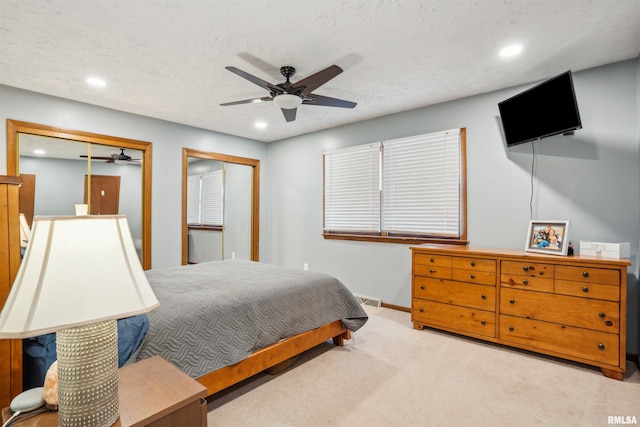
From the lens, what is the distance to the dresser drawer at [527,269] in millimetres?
2639

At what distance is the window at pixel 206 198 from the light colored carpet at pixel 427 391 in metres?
3.11

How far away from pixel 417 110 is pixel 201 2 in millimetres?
2816

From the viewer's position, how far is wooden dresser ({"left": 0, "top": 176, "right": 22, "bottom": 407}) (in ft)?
4.14

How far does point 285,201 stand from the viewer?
18.1ft

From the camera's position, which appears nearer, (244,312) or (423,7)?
(423,7)

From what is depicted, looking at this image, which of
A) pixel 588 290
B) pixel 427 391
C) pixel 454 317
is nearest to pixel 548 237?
pixel 588 290

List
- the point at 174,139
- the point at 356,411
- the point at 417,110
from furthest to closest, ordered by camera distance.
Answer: the point at 174,139 < the point at 417,110 < the point at 356,411

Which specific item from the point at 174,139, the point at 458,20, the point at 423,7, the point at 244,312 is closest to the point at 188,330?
the point at 244,312

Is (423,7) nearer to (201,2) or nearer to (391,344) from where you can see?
(201,2)

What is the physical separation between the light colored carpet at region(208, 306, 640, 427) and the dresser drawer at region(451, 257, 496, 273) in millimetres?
734

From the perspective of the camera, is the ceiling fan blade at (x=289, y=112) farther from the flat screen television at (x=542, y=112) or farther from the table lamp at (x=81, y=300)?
the table lamp at (x=81, y=300)

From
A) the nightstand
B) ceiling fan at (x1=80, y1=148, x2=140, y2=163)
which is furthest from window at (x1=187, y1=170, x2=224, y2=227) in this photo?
the nightstand

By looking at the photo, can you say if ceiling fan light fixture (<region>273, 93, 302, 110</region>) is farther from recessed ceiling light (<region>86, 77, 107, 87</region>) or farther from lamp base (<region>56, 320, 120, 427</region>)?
lamp base (<region>56, 320, 120, 427</region>)

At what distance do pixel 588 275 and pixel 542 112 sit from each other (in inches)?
56.4
